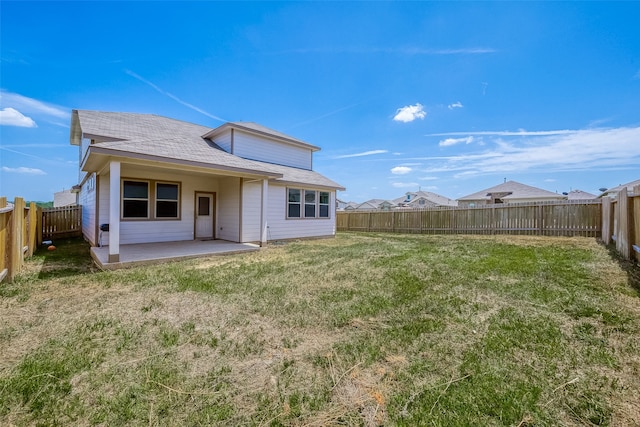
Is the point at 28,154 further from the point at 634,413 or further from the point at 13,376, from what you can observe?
the point at 634,413

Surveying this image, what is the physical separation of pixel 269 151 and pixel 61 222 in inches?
402

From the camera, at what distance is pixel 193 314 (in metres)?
3.82

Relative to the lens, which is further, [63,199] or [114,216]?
[63,199]

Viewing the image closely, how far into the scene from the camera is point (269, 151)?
13.5 meters

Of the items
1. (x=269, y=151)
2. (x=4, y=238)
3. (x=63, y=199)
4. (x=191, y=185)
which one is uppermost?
(x=269, y=151)

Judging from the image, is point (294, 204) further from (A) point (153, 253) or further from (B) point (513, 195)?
(B) point (513, 195)

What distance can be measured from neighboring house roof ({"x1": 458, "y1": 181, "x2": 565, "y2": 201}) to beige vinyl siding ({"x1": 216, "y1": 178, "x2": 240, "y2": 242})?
1207 inches

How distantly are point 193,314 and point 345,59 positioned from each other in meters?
13.9

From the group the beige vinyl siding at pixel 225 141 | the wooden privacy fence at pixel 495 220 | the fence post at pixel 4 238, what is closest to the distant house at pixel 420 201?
the wooden privacy fence at pixel 495 220

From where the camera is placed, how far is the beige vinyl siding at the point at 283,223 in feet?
38.2

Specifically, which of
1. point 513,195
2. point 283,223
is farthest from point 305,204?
point 513,195

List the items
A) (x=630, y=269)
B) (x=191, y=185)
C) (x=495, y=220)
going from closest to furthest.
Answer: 1. (x=630, y=269)
2. (x=191, y=185)
3. (x=495, y=220)

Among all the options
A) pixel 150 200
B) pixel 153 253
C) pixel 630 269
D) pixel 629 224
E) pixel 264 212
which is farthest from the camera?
pixel 264 212

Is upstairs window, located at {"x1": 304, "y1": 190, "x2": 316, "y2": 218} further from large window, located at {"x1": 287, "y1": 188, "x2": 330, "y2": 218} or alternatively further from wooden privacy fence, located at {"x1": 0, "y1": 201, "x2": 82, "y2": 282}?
wooden privacy fence, located at {"x1": 0, "y1": 201, "x2": 82, "y2": 282}
